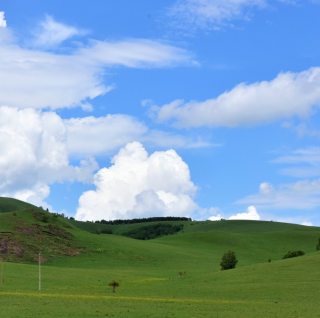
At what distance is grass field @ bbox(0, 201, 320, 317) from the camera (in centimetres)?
4606

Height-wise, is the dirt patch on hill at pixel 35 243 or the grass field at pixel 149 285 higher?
the dirt patch on hill at pixel 35 243

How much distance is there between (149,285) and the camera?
71.8 m

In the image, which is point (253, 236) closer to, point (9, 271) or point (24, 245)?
point (24, 245)

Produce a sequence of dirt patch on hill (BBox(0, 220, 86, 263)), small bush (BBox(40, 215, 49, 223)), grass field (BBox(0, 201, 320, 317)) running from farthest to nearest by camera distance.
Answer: small bush (BBox(40, 215, 49, 223)), dirt patch on hill (BBox(0, 220, 86, 263)), grass field (BBox(0, 201, 320, 317))

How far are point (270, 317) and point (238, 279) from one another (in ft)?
99.9

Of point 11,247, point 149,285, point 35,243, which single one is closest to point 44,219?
point 35,243

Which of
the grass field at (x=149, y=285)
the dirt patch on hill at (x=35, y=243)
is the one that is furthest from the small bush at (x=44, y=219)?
the dirt patch on hill at (x=35, y=243)

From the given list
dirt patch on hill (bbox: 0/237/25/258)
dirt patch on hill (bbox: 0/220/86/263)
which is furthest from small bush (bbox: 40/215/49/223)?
dirt patch on hill (bbox: 0/237/25/258)

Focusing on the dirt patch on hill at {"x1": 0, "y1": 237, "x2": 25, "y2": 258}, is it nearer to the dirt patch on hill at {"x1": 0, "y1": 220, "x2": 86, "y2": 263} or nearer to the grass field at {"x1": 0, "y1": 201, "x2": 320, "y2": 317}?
the dirt patch on hill at {"x1": 0, "y1": 220, "x2": 86, "y2": 263}

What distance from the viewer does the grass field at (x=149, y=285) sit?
46062 mm

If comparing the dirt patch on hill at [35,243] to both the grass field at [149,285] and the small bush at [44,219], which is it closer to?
the grass field at [149,285]

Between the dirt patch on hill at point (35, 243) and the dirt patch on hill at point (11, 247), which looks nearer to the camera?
the dirt patch on hill at point (11, 247)

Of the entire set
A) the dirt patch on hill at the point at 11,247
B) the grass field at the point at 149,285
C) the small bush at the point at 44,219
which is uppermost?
the small bush at the point at 44,219

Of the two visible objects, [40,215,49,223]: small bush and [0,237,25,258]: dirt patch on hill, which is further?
[40,215,49,223]: small bush
